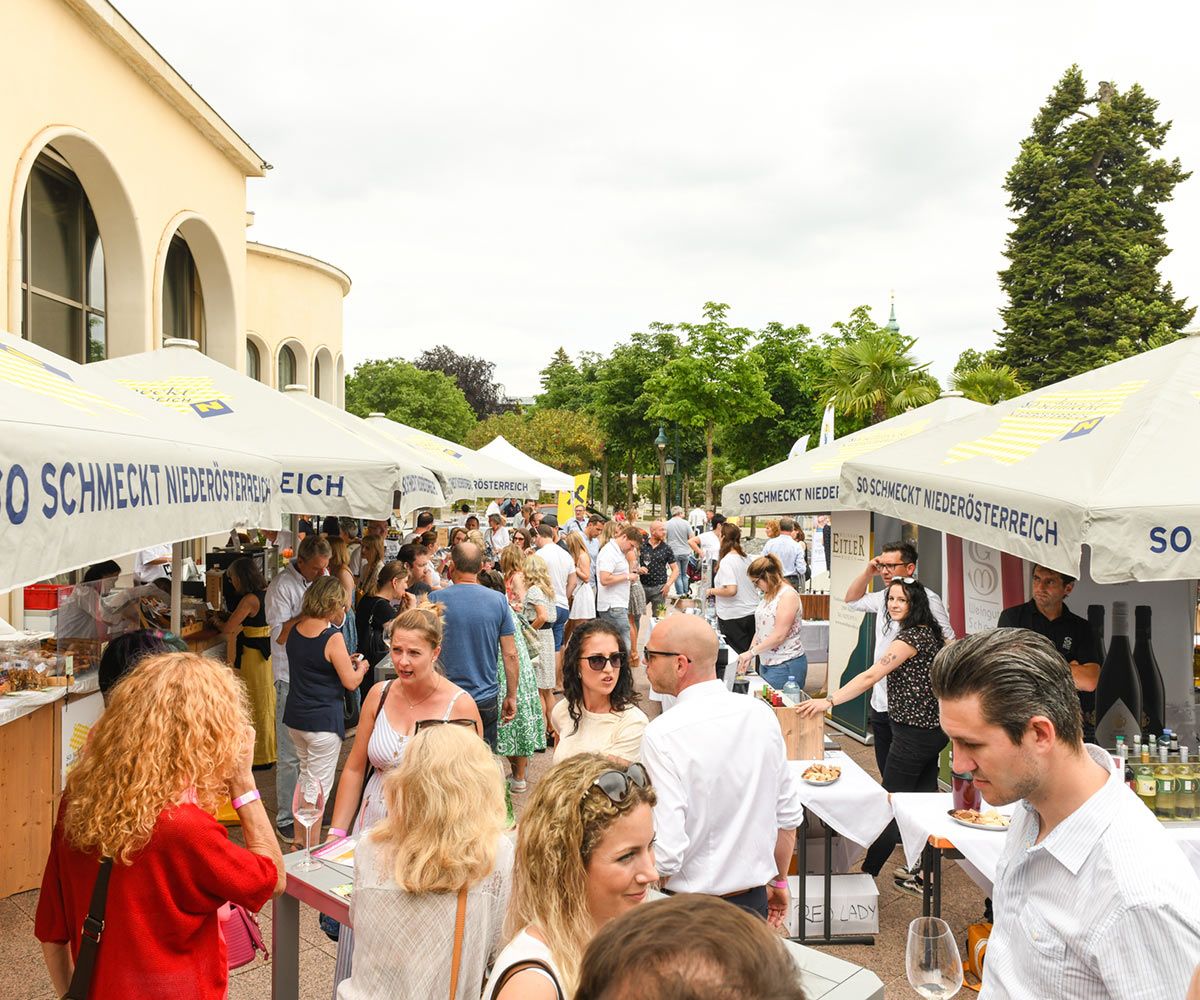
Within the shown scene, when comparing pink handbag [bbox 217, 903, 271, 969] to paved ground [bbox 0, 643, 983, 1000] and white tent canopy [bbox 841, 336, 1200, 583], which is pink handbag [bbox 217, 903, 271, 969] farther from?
white tent canopy [bbox 841, 336, 1200, 583]

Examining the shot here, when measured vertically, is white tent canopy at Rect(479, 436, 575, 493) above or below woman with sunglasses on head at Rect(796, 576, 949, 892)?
above

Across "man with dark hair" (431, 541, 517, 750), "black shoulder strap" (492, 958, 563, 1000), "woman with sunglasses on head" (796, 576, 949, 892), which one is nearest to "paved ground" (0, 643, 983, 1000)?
"woman with sunglasses on head" (796, 576, 949, 892)

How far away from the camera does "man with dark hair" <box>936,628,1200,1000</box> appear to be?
1709 millimetres

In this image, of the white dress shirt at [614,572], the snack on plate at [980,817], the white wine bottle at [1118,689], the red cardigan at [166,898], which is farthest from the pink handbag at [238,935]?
the white dress shirt at [614,572]

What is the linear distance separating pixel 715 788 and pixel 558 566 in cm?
721

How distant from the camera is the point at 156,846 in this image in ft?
8.29

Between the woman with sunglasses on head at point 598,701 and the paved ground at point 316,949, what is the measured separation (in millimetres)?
1744

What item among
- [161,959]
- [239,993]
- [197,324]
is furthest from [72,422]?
[197,324]

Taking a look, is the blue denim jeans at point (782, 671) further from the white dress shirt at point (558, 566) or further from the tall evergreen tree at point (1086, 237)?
the tall evergreen tree at point (1086, 237)

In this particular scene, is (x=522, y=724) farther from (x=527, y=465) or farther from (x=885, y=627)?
(x=527, y=465)

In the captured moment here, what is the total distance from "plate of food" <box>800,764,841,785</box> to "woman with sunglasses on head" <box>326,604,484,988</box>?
6.58 ft

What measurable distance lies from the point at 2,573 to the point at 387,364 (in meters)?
61.3

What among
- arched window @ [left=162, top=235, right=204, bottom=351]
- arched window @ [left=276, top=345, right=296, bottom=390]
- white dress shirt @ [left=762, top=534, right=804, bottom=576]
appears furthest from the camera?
arched window @ [left=276, top=345, right=296, bottom=390]

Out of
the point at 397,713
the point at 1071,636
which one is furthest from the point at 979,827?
the point at 397,713
